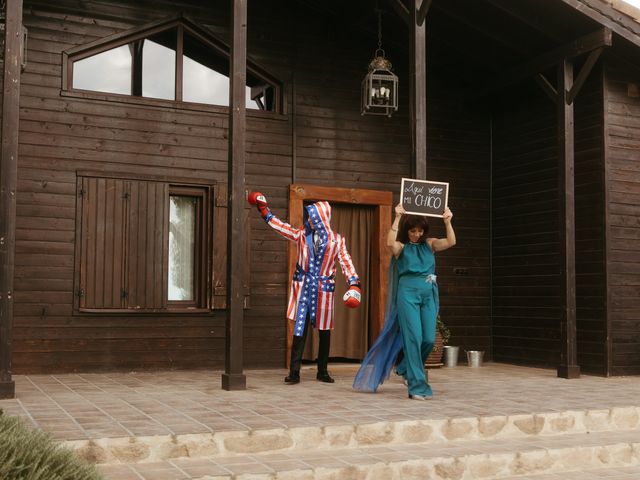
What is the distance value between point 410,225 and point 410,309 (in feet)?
2.27

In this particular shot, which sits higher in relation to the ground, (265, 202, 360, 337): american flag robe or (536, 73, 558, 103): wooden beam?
(536, 73, 558, 103): wooden beam

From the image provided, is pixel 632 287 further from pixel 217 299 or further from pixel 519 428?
pixel 217 299

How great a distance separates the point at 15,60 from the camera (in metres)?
6.33

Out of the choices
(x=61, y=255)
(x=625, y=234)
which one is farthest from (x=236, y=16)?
(x=625, y=234)

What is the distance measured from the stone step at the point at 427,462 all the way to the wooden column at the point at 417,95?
284cm

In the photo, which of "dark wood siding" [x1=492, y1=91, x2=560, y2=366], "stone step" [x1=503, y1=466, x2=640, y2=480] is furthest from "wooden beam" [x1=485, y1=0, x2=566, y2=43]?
"stone step" [x1=503, y1=466, x2=640, y2=480]

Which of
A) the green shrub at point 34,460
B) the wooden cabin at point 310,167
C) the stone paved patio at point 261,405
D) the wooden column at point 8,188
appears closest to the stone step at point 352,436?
the stone paved patio at point 261,405

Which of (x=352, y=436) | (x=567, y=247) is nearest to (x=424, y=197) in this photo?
(x=352, y=436)

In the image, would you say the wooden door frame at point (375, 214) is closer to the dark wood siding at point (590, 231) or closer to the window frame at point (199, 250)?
Answer: the window frame at point (199, 250)

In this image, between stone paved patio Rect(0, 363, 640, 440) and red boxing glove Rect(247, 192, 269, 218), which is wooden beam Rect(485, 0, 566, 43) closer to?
red boxing glove Rect(247, 192, 269, 218)

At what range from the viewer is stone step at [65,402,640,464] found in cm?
469

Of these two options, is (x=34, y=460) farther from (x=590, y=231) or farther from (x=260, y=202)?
(x=590, y=231)

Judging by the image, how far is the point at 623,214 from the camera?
909 centimetres

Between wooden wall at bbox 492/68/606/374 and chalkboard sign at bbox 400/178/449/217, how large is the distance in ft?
9.61
